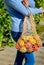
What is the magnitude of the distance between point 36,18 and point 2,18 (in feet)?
6.94

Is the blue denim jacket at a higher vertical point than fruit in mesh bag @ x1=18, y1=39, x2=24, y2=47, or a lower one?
higher

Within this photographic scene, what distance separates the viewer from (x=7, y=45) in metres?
7.93

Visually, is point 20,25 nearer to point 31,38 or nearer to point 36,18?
point 31,38

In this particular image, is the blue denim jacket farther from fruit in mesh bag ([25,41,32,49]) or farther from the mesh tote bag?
fruit in mesh bag ([25,41,32,49])

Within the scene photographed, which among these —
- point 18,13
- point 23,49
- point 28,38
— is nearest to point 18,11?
point 18,13

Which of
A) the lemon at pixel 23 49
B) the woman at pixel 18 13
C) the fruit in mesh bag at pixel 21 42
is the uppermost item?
the woman at pixel 18 13

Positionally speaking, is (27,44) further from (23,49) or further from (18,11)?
(18,11)

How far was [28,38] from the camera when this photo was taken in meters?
4.31

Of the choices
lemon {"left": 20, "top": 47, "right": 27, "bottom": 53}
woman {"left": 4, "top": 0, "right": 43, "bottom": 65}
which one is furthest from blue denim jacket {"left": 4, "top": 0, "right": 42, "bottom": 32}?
lemon {"left": 20, "top": 47, "right": 27, "bottom": 53}

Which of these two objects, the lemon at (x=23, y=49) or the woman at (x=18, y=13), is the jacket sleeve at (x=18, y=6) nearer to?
the woman at (x=18, y=13)

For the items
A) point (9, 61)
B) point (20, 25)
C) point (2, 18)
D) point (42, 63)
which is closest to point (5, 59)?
point (9, 61)

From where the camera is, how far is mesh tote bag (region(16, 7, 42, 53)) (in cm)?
429

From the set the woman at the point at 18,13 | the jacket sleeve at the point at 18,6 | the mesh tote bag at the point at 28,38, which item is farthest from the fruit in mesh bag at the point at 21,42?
the jacket sleeve at the point at 18,6

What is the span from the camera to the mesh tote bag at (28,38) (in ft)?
14.1
